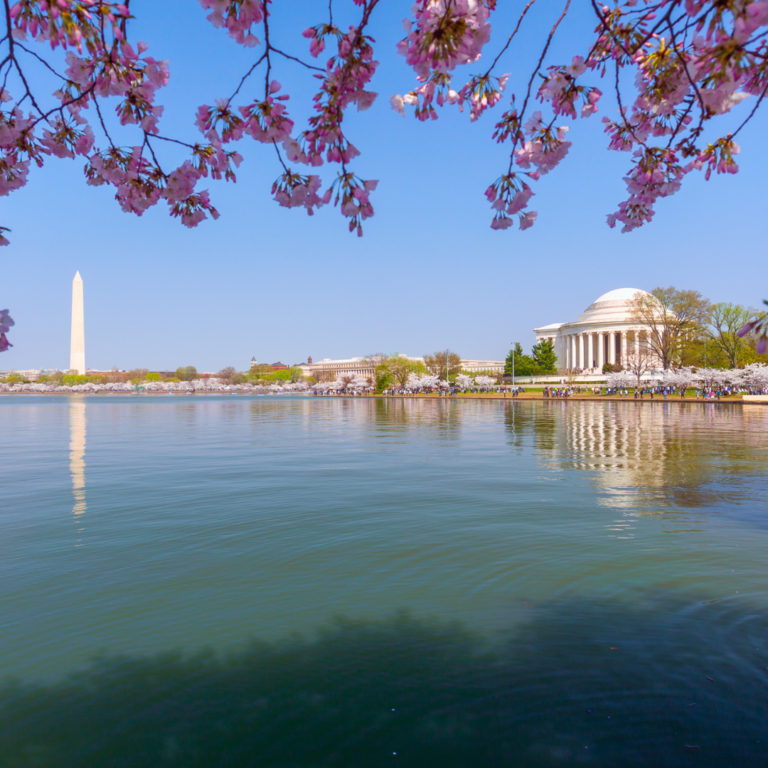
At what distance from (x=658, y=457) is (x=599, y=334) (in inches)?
4081

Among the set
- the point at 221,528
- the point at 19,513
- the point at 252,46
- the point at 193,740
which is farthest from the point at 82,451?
the point at 252,46

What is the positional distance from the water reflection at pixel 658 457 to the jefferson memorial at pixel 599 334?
8282 cm

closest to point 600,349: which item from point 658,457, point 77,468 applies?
point 658,457

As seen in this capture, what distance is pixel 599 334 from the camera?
378 feet

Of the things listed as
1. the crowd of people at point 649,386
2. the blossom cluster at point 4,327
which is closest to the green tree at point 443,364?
the crowd of people at point 649,386

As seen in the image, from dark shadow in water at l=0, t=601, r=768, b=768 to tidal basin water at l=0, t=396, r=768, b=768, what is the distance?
0.02m

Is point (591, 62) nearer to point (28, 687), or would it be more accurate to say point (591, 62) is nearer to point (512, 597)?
point (512, 597)

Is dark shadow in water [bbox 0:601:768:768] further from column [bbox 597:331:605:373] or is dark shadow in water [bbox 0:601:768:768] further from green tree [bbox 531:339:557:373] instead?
column [bbox 597:331:605:373]

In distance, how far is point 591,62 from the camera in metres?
4.03

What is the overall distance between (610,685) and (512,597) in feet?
6.18

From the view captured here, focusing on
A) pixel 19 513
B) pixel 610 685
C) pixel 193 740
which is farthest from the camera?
pixel 19 513

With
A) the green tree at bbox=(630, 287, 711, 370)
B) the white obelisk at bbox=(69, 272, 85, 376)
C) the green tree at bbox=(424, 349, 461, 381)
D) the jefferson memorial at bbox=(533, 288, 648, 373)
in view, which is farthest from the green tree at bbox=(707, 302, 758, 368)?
the white obelisk at bbox=(69, 272, 85, 376)

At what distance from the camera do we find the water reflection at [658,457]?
1224 centimetres

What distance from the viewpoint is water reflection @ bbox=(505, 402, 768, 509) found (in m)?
12.2
